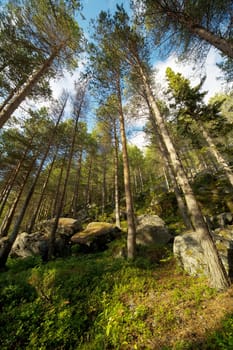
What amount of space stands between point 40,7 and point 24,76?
3.59 m

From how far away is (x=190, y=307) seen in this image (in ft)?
13.1

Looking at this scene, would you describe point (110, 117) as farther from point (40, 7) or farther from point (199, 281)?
point (199, 281)

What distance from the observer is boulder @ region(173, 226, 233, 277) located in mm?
4934

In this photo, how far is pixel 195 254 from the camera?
5.38 m

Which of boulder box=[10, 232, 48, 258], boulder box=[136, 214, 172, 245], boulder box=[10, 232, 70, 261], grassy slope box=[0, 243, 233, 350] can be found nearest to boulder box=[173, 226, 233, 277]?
grassy slope box=[0, 243, 233, 350]

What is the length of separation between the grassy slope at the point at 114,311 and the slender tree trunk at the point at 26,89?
6.15 m

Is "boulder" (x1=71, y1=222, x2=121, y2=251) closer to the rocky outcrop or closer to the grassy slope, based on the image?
the rocky outcrop

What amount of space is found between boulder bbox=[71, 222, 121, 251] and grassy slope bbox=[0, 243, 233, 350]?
4103 millimetres

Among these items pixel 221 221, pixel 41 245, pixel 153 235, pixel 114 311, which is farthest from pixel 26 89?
pixel 221 221

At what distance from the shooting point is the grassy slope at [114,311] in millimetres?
3434

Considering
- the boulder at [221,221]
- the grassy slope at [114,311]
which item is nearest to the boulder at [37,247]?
the grassy slope at [114,311]

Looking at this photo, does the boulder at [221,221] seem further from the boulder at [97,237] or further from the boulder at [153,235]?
the boulder at [97,237]

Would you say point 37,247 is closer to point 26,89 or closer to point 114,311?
point 114,311

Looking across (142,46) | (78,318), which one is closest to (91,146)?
(142,46)
